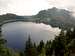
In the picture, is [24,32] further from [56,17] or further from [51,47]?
[56,17]

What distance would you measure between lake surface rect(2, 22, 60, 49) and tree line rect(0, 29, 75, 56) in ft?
0.40

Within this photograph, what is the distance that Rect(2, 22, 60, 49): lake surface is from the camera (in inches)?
187

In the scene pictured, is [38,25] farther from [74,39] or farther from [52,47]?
[74,39]

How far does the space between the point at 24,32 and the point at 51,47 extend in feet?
3.26

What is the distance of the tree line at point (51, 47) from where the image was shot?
15.8ft

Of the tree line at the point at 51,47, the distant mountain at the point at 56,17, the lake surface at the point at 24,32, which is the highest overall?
the distant mountain at the point at 56,17

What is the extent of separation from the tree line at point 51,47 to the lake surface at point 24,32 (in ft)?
0.40

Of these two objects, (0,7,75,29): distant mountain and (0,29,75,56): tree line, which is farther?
(0,7,75,29): distant mountain

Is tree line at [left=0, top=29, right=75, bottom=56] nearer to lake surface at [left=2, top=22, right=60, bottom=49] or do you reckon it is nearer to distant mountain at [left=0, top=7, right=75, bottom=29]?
lake surface at [left=2, top=22, right=60, bottom=49]

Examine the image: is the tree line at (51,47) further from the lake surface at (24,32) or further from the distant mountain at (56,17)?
the distant mountain at (56,17)

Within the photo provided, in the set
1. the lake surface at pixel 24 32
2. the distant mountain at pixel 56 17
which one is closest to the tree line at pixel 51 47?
the lake surface at pixel 24 32

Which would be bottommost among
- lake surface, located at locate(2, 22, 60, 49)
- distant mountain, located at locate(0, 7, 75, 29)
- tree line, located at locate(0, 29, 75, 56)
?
tree line, located at locate(0, 29, 75, 56)

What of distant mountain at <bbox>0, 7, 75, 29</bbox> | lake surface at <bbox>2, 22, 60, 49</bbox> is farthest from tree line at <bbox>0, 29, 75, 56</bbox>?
distant mountain at <bbox>0, 7, 75, 29</bbox>

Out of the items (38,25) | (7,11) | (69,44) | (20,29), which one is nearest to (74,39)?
(69,44)
